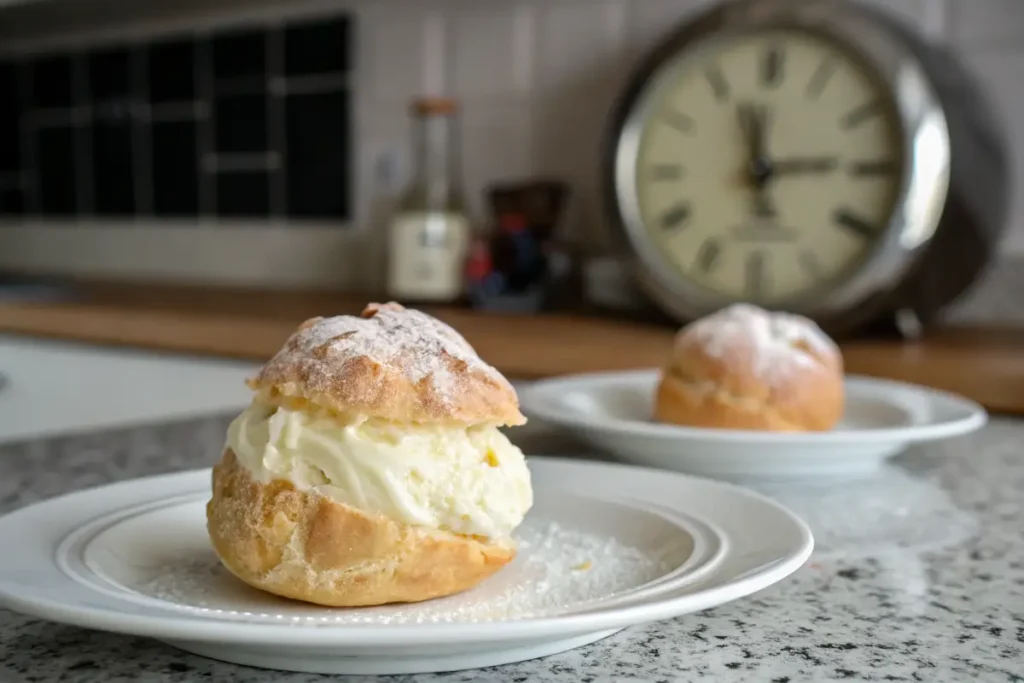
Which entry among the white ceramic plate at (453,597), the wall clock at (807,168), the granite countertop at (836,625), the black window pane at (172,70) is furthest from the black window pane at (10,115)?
the white ceramic plate at (453,597)

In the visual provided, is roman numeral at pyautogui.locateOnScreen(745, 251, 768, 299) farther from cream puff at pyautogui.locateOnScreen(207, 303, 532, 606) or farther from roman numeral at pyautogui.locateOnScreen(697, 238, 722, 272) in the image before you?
cream puff at pyautogui.locateOnScreen(207, 303, 532, 606)

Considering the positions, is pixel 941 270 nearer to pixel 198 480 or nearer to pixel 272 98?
pixel 198 480

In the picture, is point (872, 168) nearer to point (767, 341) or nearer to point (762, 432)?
point (767, 341)

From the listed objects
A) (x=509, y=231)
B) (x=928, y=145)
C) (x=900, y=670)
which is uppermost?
(x=928, y=145)

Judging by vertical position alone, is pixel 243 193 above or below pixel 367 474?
above

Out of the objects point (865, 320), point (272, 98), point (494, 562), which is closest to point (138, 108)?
point (272, 98)

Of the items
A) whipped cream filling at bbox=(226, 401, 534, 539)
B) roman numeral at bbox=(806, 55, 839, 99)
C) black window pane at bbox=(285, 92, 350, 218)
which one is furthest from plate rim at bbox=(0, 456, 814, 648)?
black window pane at bbox=(285, 92, 350, 218)

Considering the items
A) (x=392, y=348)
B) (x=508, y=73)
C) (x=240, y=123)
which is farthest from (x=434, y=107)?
(x=392, y=348)
